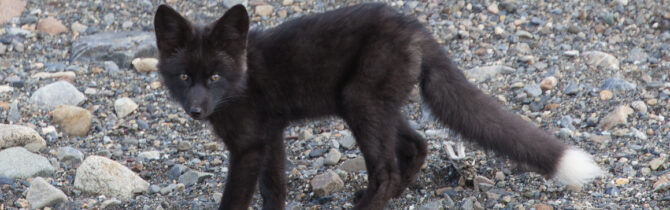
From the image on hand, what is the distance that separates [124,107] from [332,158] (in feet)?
7.04

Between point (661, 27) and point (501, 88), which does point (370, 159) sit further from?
point (661, 27)

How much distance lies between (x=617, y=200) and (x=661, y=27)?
3.66 metres

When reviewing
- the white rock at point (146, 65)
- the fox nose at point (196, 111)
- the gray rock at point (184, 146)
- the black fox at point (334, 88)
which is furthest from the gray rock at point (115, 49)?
the fox nose at point (196, 111)

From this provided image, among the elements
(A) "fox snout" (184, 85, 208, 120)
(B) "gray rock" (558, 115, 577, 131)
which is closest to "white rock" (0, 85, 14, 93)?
(A) "fox snout" (184, 85, 208, 120)

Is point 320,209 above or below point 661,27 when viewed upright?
below

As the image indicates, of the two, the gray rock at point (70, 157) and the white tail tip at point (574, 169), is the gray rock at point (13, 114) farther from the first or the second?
the white tail tip at point (574, 169)

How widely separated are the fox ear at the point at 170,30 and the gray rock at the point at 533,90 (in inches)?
132

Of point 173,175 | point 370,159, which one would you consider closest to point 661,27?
point 370,159

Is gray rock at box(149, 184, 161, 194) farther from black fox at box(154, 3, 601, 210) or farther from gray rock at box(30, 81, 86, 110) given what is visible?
gray rock at box(30, 81, 86, 110)

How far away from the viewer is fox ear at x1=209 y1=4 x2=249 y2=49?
5.34 m

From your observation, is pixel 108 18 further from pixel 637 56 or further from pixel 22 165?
pixel 637 56

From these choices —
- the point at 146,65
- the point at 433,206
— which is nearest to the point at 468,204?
the point at 433,206

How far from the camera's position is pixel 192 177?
21.2 feet

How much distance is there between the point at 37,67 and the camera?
8.63m
